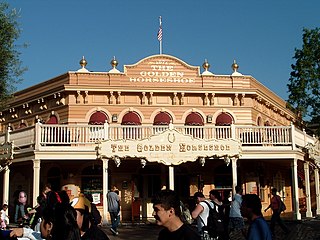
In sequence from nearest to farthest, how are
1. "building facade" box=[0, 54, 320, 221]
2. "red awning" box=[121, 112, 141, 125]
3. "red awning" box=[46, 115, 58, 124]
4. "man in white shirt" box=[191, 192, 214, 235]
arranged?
"man in white shirt" box=[191, 192, 214, 235]
"building facade" box=[0, 54, 320, 221]
"red awning" box=[121, 112, 141, 125]
"red awning" box=[46, 115, 58, 124]

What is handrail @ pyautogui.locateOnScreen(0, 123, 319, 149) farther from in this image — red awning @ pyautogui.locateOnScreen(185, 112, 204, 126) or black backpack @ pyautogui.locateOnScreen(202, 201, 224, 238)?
black backpack @ pyautogui.locateOnScreen(202, 201, 224, 238)

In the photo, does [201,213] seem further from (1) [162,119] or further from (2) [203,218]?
(1) [162,119]

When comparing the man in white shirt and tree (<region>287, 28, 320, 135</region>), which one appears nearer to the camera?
the man in white shirt

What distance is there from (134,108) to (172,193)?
826 inches

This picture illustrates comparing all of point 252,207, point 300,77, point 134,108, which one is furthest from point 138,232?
point 252,207

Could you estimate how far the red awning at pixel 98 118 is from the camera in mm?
24234

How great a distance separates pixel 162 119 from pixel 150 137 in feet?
14.7

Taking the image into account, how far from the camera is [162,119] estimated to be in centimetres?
2500

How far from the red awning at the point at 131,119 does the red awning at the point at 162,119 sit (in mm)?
879

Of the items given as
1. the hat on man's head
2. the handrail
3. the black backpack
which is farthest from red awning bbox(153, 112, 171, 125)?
the hat on man's head

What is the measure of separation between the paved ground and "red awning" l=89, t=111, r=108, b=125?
595 centimetres

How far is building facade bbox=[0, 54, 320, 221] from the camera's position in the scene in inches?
820

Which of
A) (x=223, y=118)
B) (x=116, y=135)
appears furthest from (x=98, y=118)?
(x=223, y=118)

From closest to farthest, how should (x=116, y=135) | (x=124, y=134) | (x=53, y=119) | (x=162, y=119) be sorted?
1. (x=124, y=134)
2. (x=116, y=135)
3. (x=162, y=119)
4. (x=53, y=119)
